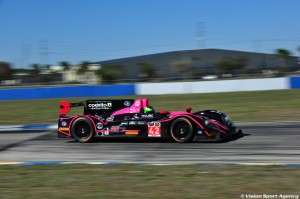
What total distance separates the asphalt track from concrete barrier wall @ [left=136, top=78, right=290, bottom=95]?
19294 millimetres

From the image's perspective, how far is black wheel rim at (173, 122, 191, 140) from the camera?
938cm

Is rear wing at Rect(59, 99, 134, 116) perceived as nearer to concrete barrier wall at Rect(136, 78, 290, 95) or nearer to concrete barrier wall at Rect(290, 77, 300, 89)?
concrete barrier wall at Rect(136, 78, 290, 95)

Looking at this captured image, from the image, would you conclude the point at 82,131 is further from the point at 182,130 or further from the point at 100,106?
the point at 182,130

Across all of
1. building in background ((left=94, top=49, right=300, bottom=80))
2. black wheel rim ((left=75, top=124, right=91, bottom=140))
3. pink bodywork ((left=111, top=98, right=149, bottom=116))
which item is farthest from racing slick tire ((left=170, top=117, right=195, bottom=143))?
building in background ((left=94, top=49, right=300, bottom=80))

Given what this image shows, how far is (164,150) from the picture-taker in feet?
28.6

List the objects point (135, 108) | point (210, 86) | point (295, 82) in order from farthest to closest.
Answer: point (210, 86) → point (295, 82) → point (135, 108)

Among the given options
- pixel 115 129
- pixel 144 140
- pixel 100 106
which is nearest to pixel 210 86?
pixel 100 106

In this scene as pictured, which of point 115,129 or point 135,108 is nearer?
point 115,129

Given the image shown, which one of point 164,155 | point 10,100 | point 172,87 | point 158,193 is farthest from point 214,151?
point 10,100

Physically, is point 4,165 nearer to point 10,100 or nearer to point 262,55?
point 10,100

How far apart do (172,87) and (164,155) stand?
22.8m

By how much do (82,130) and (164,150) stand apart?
8.55 ft

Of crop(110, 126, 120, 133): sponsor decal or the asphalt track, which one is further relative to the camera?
crop(110, 126, 120, 133): sponsor decal

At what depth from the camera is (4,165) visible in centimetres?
746
